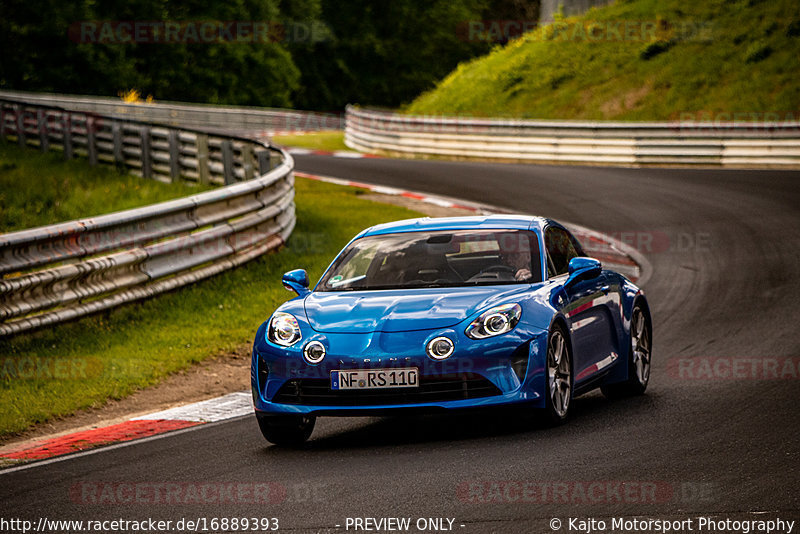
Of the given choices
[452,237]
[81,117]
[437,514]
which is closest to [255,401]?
[452,237]

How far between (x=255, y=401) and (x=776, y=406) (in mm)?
3463

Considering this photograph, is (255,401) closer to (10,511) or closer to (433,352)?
(433,352)

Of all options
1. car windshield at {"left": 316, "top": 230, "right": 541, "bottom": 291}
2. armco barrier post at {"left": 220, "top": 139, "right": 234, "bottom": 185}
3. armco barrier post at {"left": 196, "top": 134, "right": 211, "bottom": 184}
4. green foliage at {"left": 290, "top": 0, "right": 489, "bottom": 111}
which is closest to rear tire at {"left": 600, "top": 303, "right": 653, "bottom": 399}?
car windshield at {"left": 316, "top": 230, "right": 541, "bottom": 291}

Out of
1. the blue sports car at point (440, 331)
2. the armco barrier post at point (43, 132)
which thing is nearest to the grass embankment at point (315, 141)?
the armco barrier post at point (43, 132)

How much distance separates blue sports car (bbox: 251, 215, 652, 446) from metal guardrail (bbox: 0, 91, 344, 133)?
4081cm

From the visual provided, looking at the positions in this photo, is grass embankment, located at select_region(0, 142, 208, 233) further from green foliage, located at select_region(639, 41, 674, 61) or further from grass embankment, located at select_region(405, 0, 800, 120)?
green foliage, located at select_region(639, 41, 674, 61)

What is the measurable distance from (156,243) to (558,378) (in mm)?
7399

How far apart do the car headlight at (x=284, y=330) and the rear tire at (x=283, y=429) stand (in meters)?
0.47

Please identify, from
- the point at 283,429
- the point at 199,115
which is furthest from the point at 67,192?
the point at 199,115

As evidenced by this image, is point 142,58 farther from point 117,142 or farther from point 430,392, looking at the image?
point 430,392

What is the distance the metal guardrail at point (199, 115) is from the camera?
48.2m

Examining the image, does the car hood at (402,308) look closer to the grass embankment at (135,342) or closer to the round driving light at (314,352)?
the round driving light at (314,352)

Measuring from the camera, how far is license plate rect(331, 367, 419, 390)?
7.14 metres

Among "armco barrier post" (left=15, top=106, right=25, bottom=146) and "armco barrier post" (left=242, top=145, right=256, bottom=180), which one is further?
"armco barrier post" (left=15, top=106, right=25, bottom=146)
